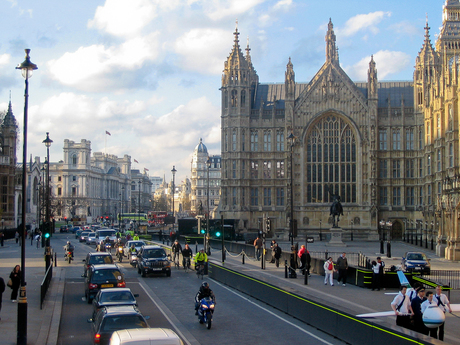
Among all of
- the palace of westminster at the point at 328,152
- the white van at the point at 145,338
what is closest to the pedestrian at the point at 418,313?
the white van at the point at 145,338

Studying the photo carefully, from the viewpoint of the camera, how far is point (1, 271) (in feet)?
113

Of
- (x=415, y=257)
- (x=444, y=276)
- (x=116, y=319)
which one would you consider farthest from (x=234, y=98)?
(x=116, y=319)

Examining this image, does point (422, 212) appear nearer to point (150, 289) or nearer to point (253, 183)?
point (253, 183)

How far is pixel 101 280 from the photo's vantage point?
78.9 feet

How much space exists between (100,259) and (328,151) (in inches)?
1847

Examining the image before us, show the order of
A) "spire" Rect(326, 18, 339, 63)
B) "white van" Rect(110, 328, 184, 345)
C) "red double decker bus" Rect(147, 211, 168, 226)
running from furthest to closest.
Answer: "red double decker bus" Rect(147, 211, 168, 226) < "spire" Rect(326, 18, 339, 63) < "white van" Rect(110, 328, 184, 345)

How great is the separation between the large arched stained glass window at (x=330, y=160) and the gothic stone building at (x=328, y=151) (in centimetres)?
12

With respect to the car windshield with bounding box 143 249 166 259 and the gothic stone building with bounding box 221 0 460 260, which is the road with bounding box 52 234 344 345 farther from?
the gothic stone building with bounding box 221 0 460 260

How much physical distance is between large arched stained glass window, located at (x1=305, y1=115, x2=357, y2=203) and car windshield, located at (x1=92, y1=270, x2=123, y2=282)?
166 feet

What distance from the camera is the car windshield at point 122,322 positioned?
14172mm

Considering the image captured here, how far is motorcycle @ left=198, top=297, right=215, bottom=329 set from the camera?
61.6 ft

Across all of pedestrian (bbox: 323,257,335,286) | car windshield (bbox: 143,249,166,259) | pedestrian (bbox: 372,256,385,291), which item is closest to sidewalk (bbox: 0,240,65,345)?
car windshield (bbox: 143,249,166,259)

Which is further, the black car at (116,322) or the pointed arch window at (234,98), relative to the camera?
the pointed arch window at (234,98)

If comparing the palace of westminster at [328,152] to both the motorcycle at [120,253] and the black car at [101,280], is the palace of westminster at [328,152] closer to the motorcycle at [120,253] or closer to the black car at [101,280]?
the motorcycle at [120,253]
